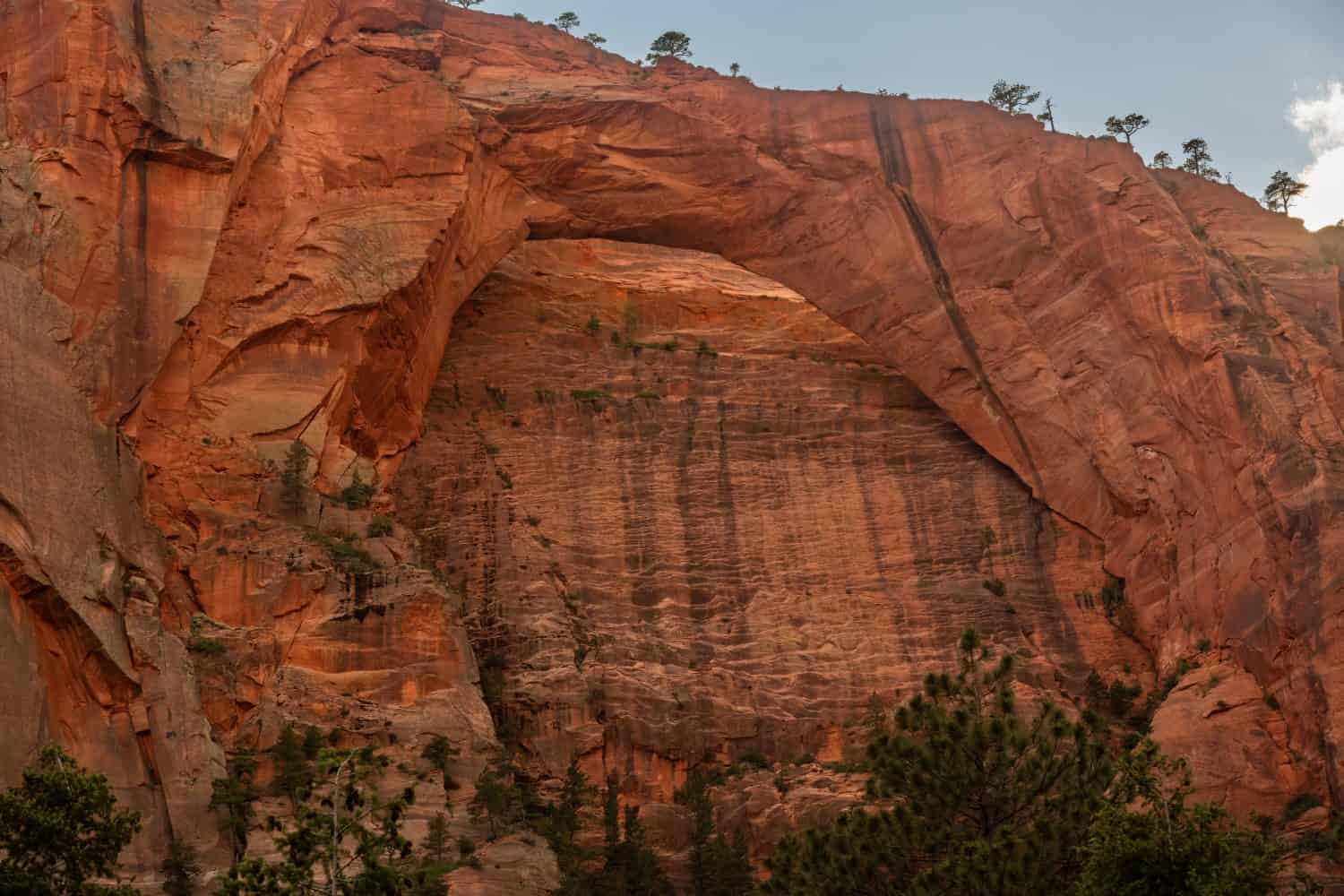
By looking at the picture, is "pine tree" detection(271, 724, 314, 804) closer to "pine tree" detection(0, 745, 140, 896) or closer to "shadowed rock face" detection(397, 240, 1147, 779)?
"shadowed rock face" detection(397, 240, 1147, 779)

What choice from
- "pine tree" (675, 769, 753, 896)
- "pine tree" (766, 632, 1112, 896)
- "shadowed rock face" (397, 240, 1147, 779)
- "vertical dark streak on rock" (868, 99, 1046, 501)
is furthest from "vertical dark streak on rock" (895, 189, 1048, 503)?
"pine tree" (766, 632, 1112, 896)

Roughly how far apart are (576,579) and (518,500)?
2.13 m

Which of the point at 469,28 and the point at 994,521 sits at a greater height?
the point at 469,28

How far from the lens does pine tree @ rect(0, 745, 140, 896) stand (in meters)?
19.9

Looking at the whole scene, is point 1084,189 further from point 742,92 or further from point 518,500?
point 518,500

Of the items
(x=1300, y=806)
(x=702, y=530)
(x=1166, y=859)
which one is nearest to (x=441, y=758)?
(x=702, y=530)

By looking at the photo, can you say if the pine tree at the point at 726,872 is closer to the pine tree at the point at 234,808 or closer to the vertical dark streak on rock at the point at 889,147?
the pine tree at the point at 234,808

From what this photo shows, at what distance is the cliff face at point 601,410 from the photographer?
97.2 feet

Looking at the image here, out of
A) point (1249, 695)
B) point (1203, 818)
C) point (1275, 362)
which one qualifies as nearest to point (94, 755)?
point (1203, 818)

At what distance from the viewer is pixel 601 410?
130ft

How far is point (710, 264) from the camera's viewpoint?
152 feet

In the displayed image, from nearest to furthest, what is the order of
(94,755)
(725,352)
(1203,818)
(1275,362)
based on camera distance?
(1203,818) < (94,755) < (1275,362) < (725,352)

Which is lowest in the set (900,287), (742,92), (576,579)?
(576,579)

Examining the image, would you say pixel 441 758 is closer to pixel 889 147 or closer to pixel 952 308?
pixel 952 308
